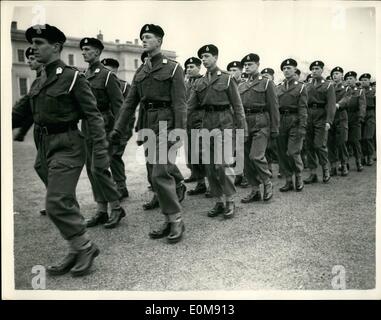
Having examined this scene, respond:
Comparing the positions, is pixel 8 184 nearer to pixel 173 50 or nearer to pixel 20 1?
pixel 20 1

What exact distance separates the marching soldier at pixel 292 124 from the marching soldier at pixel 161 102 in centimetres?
295

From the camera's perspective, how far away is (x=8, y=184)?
13.5 feet

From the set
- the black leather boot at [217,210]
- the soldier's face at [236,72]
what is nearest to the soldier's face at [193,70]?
the soldier's face at [236,72]

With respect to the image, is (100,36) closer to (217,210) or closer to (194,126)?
(194,126)

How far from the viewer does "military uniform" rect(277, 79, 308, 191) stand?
6766mm

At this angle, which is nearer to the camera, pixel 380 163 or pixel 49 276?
pixel 49 276

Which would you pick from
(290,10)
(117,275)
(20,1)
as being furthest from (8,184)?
(290,10)

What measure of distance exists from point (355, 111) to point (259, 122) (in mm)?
4057

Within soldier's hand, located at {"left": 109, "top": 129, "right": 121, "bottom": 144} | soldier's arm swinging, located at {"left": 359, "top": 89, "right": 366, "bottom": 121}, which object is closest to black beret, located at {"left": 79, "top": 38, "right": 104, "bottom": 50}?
soldier's hand, located at {"left": 109, "top": 129, "right": 121, "bottom": 144}

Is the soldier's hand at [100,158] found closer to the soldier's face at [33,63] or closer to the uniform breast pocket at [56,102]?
the uniform breast pocket at [56,102]

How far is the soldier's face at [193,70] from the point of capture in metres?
7.38

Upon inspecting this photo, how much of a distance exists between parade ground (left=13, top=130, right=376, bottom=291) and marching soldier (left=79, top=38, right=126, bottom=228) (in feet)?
0.64

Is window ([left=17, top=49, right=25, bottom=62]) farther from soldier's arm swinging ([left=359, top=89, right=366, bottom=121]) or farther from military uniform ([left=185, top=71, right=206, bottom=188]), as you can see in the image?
soldier's arm swinging ([left=359, top=89, right=366, bottom=121])
